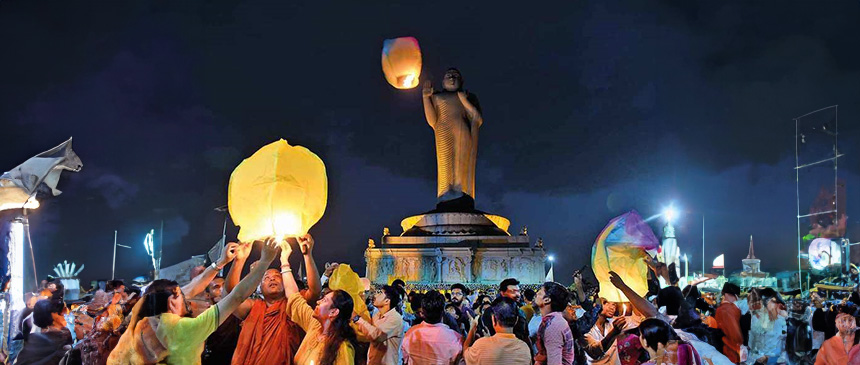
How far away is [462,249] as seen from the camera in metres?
24.4

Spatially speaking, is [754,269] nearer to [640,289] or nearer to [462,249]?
[462,249]

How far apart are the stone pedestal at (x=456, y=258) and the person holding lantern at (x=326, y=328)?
1816 centimetres

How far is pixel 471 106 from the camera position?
2736cm

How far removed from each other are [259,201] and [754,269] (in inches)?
1410

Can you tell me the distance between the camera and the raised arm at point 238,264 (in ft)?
19.3

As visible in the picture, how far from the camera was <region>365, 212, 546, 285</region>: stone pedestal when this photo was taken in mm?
24406

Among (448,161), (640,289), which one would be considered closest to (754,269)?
(448,161)

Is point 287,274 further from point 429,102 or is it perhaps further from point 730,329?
point 429,102

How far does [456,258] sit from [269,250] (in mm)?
19289

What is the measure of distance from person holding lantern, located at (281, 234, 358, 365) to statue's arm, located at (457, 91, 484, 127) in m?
21.8

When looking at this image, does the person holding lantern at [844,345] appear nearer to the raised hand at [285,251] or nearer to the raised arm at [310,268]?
the raised arm at [310,268]

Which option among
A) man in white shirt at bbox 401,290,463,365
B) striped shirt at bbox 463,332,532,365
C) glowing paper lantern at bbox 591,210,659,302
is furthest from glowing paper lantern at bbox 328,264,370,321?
glowing paper lantern at bbox 591,210,659,302

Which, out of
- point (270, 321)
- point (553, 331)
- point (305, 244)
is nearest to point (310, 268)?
point (305, 244)

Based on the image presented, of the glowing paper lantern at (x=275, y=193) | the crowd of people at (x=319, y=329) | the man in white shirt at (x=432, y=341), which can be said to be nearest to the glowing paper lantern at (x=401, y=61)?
the crowd of people at (x=319, y=329)
